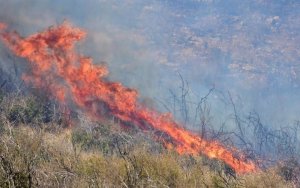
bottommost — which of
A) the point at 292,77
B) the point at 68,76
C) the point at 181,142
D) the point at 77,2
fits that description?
the point at 181,142

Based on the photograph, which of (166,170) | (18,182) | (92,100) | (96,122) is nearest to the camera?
(18,182)

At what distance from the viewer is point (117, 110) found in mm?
19734

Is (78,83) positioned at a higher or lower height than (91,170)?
higher

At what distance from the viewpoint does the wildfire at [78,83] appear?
19391mm

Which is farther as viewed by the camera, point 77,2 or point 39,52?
point 77,2

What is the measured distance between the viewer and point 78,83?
19859 millimetres

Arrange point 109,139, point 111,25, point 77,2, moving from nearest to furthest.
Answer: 1. point 109,139
2. point 77,2
3. point 111,25

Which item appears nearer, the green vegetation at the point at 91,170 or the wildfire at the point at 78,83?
the green vegetation at the point at 91,170

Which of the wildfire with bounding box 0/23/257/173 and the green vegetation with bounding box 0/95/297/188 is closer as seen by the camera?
the green vegetation with bounding box 0/95/297/188

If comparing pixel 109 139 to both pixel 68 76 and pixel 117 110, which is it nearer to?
pixel 117 110

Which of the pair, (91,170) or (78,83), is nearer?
(91,170)

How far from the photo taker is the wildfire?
63.6 ft

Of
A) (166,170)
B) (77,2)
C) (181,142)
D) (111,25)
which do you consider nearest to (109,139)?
(181,142)

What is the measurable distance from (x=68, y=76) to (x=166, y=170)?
12.9 meters
